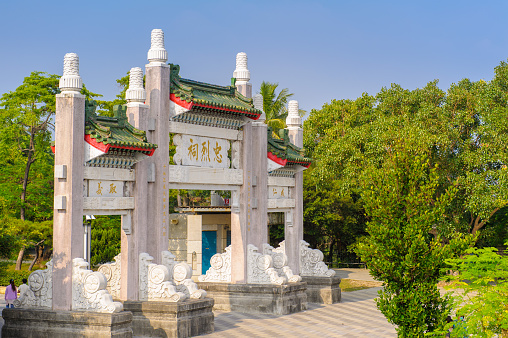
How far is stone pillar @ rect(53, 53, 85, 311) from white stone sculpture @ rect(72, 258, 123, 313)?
0.41 ft

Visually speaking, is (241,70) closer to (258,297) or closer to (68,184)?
(258,297)

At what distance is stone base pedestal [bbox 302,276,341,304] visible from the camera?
20.2 metres

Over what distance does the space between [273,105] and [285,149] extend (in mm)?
17560

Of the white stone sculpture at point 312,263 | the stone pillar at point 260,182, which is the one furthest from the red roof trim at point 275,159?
the white stone sculpture at point 312,263

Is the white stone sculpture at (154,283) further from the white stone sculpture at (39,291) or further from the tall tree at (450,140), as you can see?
the tall tree at (450,140)

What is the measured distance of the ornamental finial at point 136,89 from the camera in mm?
15578

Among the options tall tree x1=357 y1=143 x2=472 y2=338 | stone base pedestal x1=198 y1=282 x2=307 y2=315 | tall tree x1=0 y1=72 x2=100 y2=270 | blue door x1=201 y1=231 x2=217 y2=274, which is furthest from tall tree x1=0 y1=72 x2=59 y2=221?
tall tree x1=357 y1=143 x2=472 y2=338

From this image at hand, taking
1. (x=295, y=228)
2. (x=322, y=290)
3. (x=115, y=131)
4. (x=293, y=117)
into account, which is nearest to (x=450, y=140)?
(x=293, y=117)

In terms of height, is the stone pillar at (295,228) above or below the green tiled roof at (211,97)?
below

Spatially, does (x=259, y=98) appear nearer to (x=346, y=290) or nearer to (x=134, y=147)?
(x=134, y=147)

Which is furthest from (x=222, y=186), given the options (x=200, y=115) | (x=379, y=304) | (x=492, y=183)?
(x=492, y=183)

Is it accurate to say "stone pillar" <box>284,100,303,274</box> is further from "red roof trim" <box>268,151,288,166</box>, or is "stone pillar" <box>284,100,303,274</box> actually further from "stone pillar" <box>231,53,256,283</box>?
"stone pillar" <box>231,53,256,283</box>

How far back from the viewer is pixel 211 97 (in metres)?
17.2

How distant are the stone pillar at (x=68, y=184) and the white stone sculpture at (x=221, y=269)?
577 cm
